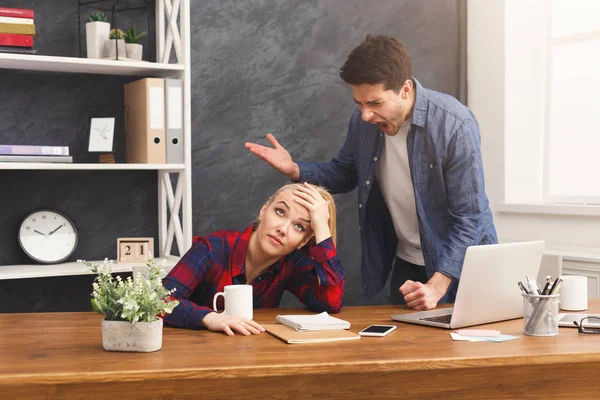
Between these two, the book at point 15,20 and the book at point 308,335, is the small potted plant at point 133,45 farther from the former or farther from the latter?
the book at point 308,335

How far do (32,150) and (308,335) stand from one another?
5.64ft

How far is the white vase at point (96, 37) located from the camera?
10.9 ft

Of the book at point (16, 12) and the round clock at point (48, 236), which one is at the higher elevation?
the book at point (16, 12)

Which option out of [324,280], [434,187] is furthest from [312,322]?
[434,187]

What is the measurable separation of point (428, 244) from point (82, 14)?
1905 millimetres

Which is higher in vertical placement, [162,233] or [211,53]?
[211,53]

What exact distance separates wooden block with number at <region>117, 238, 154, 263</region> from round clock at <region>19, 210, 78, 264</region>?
8.1 inches

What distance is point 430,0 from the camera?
14.3 feet

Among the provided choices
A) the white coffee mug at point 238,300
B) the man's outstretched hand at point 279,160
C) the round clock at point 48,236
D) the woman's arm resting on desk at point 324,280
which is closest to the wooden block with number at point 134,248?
the round clock at point 48,236

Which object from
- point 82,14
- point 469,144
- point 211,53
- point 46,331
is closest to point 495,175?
point 469,144

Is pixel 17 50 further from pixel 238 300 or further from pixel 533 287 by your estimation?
pixel 533 287

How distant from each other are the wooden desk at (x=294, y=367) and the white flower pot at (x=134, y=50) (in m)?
1.62

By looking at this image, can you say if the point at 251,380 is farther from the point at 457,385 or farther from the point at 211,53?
the point at 211,53

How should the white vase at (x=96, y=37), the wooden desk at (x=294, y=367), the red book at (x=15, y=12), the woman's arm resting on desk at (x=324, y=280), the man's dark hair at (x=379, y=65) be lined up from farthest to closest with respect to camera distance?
1. the white vase at (x=96, y=37)
2. the red book at (x=15, y=12)
3. the man's dark hair at (x=379, y=65)
4. the woman's arm resting on desk at (x=324, y=280)
5. the wooden desk at (x=294, y=367)
